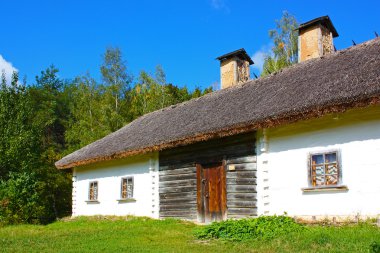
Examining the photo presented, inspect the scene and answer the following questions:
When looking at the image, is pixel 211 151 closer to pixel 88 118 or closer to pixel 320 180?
pixel 320 180

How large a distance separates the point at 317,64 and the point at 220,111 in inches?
135

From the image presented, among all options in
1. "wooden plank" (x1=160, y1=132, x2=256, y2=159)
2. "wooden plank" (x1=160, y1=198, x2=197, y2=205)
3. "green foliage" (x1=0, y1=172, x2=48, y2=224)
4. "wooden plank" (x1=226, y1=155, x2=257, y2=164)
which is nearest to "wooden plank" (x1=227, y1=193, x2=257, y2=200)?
"wooden plank" (x1=226, y1=155, x2=257, y2=164)

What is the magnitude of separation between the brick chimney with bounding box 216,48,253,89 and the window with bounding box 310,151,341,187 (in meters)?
8.85

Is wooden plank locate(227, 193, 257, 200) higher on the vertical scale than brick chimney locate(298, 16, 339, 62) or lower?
lower

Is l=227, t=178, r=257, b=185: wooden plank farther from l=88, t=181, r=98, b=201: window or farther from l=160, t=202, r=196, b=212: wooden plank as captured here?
l=88, t=181, r=98, b=201: window

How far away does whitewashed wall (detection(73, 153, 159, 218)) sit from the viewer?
1539 cm

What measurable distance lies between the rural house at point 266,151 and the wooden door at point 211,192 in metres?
0.03

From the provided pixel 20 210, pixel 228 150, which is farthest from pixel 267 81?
pixel 20 210

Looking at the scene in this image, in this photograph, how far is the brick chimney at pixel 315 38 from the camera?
52.6ft

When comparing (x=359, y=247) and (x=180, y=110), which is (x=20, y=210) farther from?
(x=359, y=247)

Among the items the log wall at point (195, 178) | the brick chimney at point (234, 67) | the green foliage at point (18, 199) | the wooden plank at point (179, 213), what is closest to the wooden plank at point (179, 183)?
the log wall at point (195, 178)

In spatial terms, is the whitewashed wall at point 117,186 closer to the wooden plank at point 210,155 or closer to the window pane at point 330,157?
the wooden plank at point 210,155

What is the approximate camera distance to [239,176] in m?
12.4

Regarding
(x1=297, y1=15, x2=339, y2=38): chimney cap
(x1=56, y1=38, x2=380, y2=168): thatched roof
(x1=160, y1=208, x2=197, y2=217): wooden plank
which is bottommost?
(x1=160, y1=208, x2=197, y2=217): wooden plank
